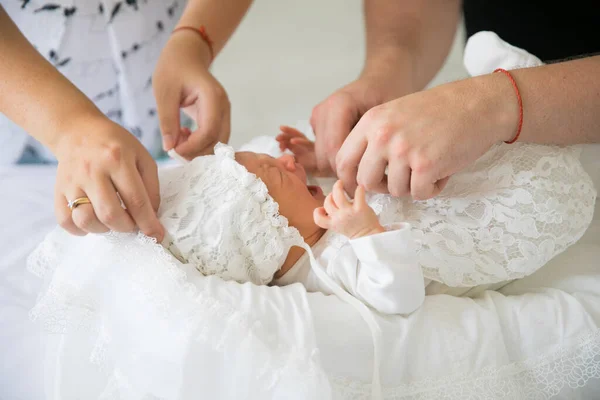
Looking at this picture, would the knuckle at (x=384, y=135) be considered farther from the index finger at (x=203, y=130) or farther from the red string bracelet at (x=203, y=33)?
the red string bracelet at (x=203, y=33)

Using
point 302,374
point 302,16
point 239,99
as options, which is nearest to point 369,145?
point 302,374

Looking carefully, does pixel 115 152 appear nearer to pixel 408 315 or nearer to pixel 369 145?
pixel 369 145

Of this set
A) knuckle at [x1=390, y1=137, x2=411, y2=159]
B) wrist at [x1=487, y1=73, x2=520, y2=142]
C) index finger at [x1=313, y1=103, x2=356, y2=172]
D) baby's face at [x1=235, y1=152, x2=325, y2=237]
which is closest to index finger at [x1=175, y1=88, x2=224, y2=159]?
baby's face at [x1=235, y1=152, x2=325, y2=237]

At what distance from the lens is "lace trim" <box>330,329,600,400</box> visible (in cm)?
83

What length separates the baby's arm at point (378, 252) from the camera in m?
0.82

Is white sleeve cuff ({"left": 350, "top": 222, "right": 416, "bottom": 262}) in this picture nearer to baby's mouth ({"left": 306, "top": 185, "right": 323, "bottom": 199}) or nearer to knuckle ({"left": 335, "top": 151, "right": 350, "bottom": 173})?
knuckle ({"left": 335, "top": 151, "right": 350, "bottom": 173})

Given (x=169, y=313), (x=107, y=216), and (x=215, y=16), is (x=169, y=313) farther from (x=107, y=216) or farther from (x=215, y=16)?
(x=215, y=16)

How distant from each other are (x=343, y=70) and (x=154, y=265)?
166 cm

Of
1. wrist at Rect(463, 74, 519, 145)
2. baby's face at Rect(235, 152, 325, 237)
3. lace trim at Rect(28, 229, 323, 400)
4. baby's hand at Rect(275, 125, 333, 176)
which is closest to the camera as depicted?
lace trim at Rect(28, 229, 323, 400)

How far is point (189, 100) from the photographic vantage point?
3.76 feet

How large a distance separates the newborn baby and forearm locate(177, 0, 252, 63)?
1.36 ft

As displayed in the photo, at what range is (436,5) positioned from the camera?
1.42 metres

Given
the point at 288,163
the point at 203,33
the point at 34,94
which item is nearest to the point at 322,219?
the point at 288,163

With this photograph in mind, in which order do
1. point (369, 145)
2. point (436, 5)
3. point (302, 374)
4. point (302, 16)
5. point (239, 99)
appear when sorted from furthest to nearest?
point (302, 16) → point (239, 99) → point (436, 5) → point (369, 145) → point (302, 374)
